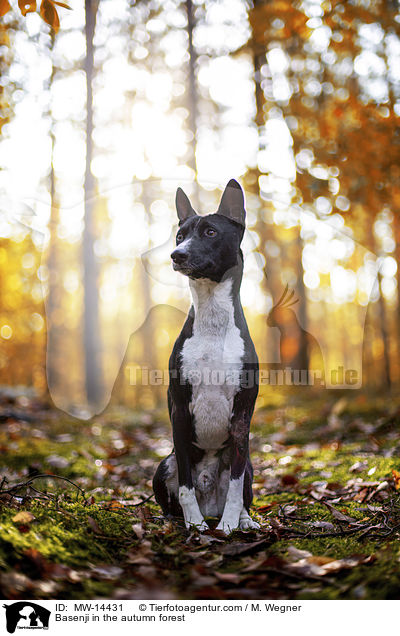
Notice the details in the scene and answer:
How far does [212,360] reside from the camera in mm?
3213

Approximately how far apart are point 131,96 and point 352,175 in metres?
5.73

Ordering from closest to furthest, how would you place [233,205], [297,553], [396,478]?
[297,553] < [233,205] < [396,478]

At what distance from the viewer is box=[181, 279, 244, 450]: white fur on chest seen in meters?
3.22

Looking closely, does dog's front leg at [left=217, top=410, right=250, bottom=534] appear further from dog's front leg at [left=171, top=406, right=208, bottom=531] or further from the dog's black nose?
the dog's black nose

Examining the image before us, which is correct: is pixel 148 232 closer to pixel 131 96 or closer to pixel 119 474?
pixel 119 474

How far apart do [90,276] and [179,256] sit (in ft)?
33.4

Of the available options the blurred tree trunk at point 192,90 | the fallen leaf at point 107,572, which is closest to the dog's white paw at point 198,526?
the fallen leaf at point 107,572

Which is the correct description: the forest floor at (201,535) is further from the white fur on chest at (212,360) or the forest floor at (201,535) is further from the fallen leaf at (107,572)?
the white fur on chest at (212,360)

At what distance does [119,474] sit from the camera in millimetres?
5590

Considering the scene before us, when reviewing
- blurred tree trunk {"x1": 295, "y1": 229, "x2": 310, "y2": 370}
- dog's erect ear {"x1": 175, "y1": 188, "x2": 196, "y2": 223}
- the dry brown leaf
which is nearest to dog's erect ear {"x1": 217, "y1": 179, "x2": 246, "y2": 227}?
dog's erect ear {"x1": 175, "y1": 188, "x2": 196, "y2": 223}

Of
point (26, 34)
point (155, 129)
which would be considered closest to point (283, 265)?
point (155, 129)

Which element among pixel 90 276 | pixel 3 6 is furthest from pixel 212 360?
pixel 90 276

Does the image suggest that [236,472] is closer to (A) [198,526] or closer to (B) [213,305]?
(A) [198,526]
